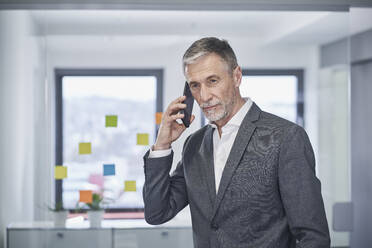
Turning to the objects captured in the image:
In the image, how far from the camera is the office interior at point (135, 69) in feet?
7.76

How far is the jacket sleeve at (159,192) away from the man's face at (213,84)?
227 millimetres

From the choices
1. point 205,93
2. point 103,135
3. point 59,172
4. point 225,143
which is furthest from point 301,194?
point 59,172

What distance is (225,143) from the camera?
1.42 m

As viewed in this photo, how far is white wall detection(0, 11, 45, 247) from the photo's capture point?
2.36m

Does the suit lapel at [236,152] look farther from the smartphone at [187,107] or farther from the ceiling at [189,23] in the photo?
the ceiling at [189,23]

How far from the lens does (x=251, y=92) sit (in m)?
2.47

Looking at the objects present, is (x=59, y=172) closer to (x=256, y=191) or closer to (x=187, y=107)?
(x=187, y=107)

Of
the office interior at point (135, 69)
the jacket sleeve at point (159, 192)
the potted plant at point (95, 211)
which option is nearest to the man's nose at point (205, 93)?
the jacket sleeve at point (159, 192)

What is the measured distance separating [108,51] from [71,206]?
908 millimetres

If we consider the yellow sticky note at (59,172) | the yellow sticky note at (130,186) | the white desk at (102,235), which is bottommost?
the white desk at (102,235)

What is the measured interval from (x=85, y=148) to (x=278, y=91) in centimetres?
116

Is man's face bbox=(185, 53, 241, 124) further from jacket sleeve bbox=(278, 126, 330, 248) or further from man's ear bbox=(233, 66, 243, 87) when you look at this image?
jacket sleeve bbox=(278, 126, 330, 248)

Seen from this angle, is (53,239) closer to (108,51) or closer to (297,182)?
(108,51)

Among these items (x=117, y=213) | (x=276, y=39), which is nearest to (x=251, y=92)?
(x=276, y=39)
